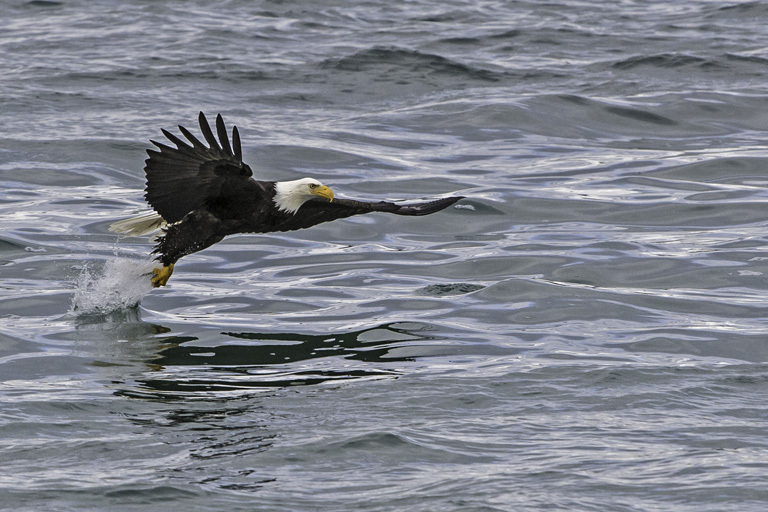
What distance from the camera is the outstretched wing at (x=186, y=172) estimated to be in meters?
8.03

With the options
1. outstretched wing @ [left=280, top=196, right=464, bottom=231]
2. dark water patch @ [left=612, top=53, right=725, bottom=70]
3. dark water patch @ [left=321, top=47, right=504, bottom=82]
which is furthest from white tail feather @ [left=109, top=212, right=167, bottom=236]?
dark water patch @ [left=612, top=53, right=725, bottom=70]

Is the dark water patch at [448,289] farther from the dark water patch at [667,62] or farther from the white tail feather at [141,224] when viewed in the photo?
the dark water patch at [667,62]

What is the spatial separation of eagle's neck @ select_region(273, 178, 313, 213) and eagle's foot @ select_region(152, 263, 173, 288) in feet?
3.19

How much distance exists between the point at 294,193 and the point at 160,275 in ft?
3.88

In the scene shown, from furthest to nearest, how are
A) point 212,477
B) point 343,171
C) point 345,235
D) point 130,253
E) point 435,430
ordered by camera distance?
point 343,171 < point 345,235 < point 130,253 < point 435,430 < point 212,477

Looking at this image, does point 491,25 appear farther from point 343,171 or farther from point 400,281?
point 400,281

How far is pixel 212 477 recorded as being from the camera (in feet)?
19.1

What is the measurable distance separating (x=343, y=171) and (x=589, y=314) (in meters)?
4.99

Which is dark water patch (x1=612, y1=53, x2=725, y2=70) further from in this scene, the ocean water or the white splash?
the white splash

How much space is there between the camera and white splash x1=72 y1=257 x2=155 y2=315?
9.14 meters

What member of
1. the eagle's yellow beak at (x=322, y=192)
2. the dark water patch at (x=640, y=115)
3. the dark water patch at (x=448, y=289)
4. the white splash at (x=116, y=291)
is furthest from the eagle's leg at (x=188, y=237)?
the dark water patch at (x=640, y=115)

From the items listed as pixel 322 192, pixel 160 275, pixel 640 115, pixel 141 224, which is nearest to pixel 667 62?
pixel 640 115

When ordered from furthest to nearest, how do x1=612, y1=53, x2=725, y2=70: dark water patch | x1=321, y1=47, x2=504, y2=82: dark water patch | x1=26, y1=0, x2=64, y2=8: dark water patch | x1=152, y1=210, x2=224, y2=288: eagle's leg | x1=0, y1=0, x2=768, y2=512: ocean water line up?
x1=26, y1=0, x2=64, y2=8: dark water patch < x1=612, y1=53, x2=725, y2=70: dark water patch < x1=321, y1=47, x2=504, y2=82: dark water patch < x1=152, y1=210, x2=224, y2=288: eagle's leg < x1=0, y1=0, x2=768, y2=512: ocean water

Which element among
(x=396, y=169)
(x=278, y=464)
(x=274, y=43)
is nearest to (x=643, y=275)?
(x=396, y=169)
